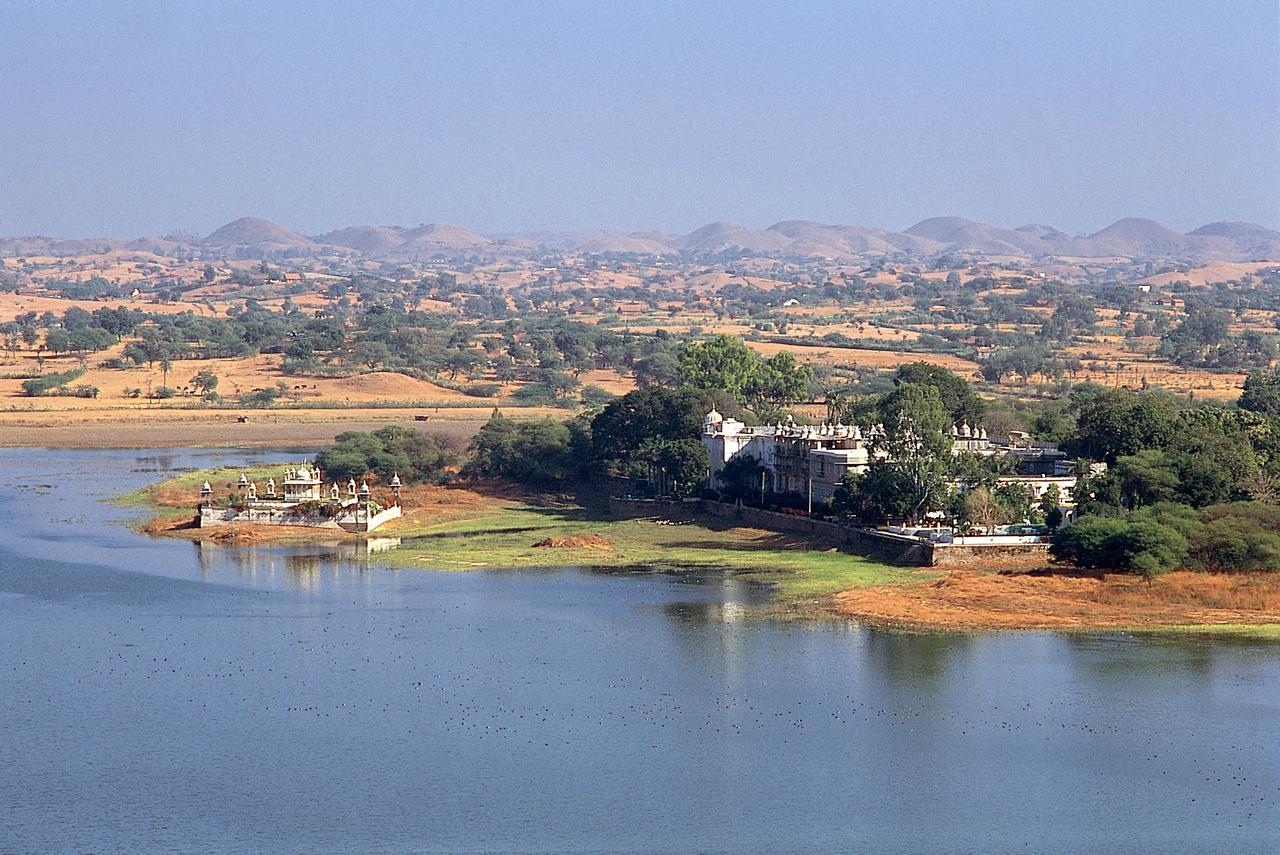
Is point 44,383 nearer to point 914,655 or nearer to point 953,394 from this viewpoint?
point 953,394

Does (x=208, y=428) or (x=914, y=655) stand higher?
(x=208, y=428)

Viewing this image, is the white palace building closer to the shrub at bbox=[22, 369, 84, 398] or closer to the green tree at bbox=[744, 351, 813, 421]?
the green tree at bbox=[744, 351, 813, 421]

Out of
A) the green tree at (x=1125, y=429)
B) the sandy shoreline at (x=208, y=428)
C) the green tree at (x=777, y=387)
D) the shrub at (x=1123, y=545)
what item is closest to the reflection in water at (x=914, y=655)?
the shrub at (x=1123, y=545)

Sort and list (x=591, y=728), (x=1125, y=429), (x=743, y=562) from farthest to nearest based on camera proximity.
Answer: (x=1125, y=429) < (x=743, y=562) < (x=591, y=728)

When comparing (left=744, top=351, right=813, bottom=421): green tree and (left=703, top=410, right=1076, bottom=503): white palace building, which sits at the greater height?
(left=744, top=351, right=813, bottom=421): green tree

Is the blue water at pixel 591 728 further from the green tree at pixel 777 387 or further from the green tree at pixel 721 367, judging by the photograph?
the green tree at pixel 721 367

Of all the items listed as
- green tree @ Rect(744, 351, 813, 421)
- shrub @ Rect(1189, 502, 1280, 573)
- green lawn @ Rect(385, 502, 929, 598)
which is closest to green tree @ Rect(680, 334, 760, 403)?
green tree @ Rect(744, 351, 813, 421)

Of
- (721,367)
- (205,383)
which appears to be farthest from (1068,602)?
(205,383)
